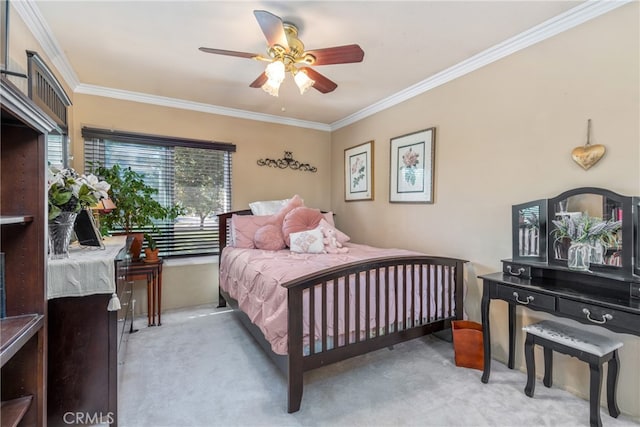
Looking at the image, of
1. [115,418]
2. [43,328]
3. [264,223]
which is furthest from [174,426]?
[264,223]

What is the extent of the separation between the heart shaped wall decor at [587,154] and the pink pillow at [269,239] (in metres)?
2.52

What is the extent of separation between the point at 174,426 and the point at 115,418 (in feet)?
0.99

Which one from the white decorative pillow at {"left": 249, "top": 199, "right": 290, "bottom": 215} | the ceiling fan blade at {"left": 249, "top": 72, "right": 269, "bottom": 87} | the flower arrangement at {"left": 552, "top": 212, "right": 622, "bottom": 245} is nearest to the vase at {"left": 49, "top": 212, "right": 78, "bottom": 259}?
the ceiling fan blade at {"left": 249, "top": 72, "right": 269, "bottom": 87}

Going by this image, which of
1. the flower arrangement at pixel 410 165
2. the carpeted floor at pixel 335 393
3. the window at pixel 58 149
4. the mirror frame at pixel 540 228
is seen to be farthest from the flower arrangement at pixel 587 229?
the window at pixel 58 149

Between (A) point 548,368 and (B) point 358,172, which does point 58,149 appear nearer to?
(B) point 358,172

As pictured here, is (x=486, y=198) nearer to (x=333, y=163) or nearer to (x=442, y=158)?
(x=442, y=158)

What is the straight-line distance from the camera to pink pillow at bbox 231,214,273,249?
3250 mm

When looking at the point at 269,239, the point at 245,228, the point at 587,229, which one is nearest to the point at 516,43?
the point at 587,229

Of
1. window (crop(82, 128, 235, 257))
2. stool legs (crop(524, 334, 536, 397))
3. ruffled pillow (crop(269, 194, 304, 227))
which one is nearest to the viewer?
stool legs (crop(524, 334, 536, 397))

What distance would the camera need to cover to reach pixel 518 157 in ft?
7.33

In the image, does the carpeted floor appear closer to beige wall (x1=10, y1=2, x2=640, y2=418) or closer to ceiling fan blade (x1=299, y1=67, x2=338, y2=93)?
beige wall (x1=10, y1=2, x2=640, y2=418)

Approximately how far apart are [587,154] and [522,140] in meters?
0.44

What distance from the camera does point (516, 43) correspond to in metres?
2.18

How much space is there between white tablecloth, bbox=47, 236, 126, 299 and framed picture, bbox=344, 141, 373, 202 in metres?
2.87
